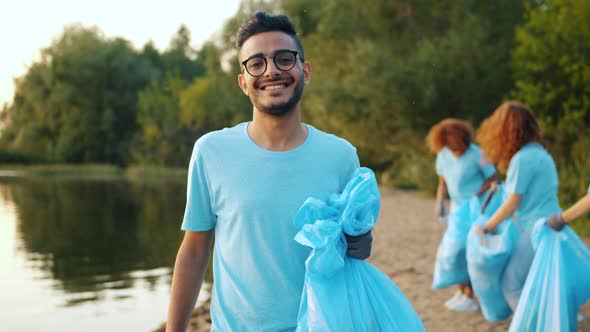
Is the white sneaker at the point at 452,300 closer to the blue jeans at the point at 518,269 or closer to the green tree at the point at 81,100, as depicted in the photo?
the blue jeans at the point at 518,269

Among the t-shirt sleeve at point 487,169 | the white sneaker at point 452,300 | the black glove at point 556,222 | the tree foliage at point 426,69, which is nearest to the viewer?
the black glove at point 556,222

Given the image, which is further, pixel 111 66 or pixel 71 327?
pixel 111 66

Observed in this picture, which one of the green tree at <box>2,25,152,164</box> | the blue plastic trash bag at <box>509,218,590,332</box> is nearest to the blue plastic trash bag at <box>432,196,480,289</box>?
the blue plastic trash bag at <box>509,218,590,332</box>

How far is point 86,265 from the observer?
11570 mm

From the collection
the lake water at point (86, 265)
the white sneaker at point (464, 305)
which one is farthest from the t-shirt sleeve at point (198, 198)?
the lake water at point (86, 265)

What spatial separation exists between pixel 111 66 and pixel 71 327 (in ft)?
175

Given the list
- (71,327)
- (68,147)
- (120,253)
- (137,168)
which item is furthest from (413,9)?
(68,147)

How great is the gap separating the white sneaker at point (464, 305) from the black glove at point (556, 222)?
99.5 inches

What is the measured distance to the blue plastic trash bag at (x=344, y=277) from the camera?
1966mm

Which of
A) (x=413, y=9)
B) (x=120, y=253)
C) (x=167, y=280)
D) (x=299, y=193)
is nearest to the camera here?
(x=299, y=193)

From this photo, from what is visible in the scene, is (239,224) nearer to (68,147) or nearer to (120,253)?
(120,253)

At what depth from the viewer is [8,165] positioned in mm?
53969

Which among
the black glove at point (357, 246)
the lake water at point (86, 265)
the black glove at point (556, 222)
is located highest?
the black glove at point (357, 246)

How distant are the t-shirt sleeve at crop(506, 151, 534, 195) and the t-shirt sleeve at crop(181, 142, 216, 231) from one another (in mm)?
3046
